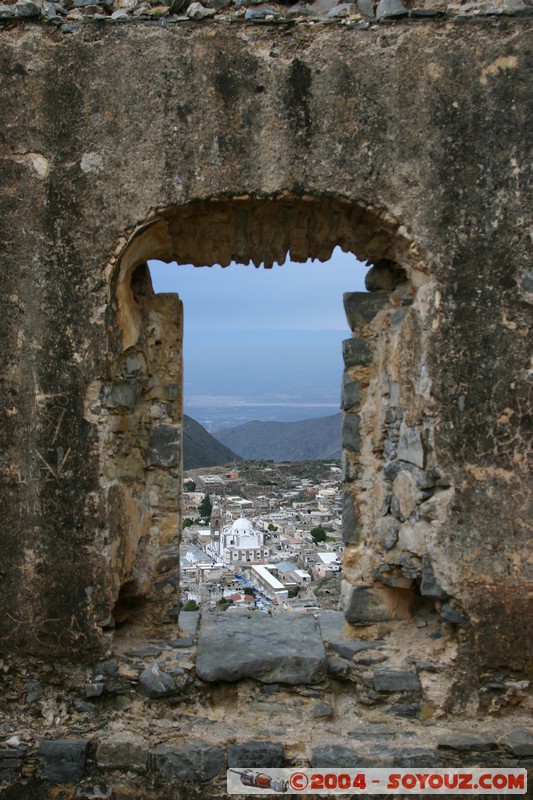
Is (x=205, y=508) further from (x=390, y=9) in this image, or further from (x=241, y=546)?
(x=390, y=9)

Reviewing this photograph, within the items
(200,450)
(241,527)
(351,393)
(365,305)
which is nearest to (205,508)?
(241,527)

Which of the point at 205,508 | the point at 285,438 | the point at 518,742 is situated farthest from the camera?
the point at 285,438

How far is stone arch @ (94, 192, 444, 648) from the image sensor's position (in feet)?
11.6

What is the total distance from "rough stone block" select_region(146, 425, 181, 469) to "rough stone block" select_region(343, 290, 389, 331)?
1.14 meters

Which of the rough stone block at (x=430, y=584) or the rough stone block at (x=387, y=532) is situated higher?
the rough stone block at (x=387, y=532)

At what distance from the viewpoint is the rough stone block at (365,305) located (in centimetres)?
385

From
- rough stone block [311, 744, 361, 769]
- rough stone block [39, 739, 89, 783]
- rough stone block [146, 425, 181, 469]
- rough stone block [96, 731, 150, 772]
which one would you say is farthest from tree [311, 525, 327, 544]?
rough stone block [39, 739, 89, 783]

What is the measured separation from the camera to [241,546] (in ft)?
19.4

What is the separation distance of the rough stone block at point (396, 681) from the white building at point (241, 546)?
2.41 meters

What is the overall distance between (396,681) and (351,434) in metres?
1.26

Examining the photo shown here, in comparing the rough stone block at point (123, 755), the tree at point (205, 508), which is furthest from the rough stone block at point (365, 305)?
the tree at point (205, 508)

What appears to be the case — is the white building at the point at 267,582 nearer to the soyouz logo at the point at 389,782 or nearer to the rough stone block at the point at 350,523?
the rough stone block at the point at 350,523

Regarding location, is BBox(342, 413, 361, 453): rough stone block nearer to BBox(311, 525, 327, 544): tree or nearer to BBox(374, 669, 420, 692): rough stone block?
BBox(374, 669, 420, 692): rough stone block

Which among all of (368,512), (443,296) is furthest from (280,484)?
(443,296)
